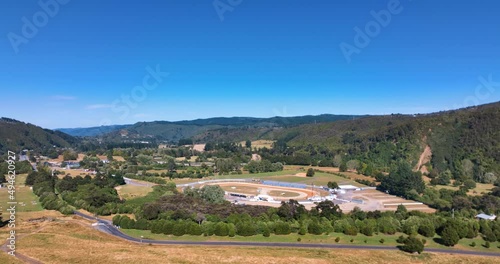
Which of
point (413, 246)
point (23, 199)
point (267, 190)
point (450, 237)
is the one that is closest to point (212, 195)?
point (267, 190)

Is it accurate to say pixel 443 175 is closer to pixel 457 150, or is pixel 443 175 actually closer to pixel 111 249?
pixel 457 150

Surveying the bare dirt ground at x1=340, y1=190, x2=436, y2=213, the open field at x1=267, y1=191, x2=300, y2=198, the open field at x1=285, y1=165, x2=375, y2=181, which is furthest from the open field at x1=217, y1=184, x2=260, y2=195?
the open field at x1=285, y1=165, x2=375, y2=181

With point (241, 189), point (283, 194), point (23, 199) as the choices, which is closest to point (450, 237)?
point (283, 194)

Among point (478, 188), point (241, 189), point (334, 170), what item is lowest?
point (241, 189)

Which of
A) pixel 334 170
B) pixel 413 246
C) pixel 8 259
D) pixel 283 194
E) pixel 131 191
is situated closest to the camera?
pixel 8 259

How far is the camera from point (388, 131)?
7505 inches

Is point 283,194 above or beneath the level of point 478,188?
beneath

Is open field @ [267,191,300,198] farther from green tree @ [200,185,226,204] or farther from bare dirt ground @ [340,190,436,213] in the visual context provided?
green tree @ [200,185,226,204]

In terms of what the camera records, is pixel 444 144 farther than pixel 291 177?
Yes

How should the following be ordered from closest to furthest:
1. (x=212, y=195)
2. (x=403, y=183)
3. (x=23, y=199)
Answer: (x=212, y=195), (x=23, y=199), (x=403, y=183)

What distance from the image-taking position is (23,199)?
95.3 m

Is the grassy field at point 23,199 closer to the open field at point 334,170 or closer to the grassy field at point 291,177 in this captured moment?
the grassy field at point 291,177

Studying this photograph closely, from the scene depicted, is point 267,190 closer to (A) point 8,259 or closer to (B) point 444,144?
(A) point 8,259

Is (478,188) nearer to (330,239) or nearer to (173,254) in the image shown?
(330,239)
